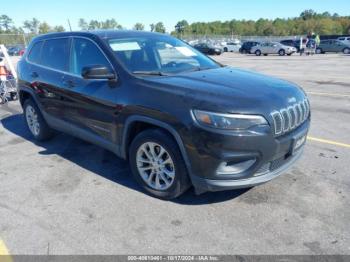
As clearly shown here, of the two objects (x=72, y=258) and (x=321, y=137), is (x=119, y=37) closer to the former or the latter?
(x=72, y=258)

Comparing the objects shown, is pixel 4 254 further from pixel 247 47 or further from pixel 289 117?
pixel 247 47

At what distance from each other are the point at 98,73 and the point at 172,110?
1.04 m

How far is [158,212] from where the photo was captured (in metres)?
3.67

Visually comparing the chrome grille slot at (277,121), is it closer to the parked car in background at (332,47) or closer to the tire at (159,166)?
the tire at (159,166)

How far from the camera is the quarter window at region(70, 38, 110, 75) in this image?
4.32m

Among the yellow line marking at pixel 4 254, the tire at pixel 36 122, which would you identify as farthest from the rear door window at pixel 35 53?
the yellow line marking at pixel 4 254

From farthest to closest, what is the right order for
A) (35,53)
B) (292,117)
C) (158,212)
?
(35,53) < (158,212) < (292,117)

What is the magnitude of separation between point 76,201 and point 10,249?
916 millimetres

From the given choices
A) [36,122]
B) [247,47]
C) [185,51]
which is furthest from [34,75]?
[247,47]

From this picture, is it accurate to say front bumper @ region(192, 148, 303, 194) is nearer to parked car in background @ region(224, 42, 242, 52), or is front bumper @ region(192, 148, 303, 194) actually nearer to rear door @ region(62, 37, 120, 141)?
rear door @ region(62, 37, 120, 141)

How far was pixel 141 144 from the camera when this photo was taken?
3.84 meters

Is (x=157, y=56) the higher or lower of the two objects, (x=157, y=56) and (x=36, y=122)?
the higher

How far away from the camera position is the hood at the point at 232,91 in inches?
128

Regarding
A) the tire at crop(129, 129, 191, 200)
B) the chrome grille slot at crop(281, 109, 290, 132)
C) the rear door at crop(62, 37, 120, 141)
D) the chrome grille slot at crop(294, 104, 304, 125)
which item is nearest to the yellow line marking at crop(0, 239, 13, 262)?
the tire at crop(129, 129, 191, 200)
